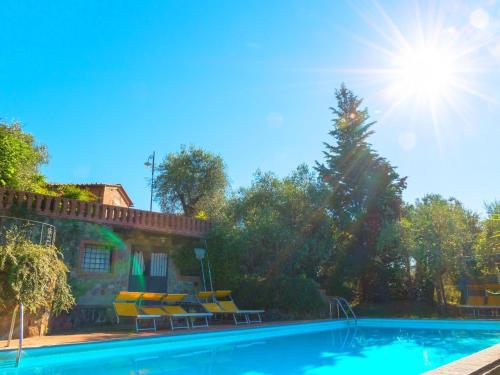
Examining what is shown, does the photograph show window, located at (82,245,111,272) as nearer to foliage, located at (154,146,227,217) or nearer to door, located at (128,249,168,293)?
door, located at (128,249,168,293)

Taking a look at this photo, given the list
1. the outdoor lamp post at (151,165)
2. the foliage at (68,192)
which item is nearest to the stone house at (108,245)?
the foliage at (68,192)

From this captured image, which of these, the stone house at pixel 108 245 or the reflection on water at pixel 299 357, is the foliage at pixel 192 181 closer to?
the stone house at pixel 108 245

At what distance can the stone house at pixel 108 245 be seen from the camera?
12.5 meters

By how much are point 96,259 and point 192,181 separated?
1167 centimetres

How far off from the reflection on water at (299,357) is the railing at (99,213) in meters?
5.69

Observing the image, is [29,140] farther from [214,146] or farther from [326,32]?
[326,32]

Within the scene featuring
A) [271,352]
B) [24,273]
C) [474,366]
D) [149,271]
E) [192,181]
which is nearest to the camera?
[474,366]

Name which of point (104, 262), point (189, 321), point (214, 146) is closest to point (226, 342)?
point (189, 321)

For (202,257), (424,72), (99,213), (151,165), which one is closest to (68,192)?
(99,213)

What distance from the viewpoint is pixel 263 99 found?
1553 cm

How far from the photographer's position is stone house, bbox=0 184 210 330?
1247cm

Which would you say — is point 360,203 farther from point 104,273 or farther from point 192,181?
point 104,273

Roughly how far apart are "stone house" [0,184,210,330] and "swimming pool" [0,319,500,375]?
12.8ft

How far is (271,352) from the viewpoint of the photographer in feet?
30.3
